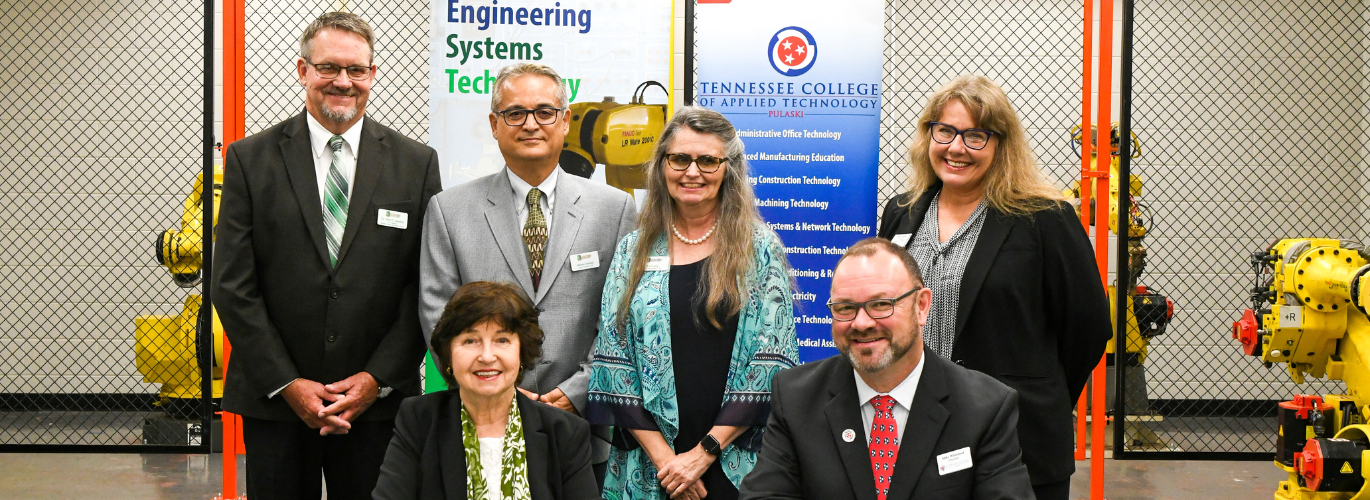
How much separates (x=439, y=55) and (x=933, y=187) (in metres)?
1.97

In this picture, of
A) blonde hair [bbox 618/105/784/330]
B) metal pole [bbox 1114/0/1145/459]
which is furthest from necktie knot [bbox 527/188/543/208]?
metal pole [bbox 1114/0/1145/459]

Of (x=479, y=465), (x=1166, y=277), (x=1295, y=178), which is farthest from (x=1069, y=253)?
(x=1295, y=178)

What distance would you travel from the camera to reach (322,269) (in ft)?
8.55

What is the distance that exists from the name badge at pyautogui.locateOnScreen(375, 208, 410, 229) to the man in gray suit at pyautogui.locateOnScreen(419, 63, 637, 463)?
0.22 ft

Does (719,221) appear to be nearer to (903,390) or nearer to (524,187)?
(524,187)

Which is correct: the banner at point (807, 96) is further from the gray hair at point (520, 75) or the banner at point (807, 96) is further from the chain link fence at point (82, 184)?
the chain link fence at point (82, 184)

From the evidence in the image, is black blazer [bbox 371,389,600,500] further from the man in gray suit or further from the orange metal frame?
the orange metal frame

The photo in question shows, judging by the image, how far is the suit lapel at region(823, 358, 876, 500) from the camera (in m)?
1.91

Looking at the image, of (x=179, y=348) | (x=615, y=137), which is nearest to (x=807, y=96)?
(x=615, y=137)

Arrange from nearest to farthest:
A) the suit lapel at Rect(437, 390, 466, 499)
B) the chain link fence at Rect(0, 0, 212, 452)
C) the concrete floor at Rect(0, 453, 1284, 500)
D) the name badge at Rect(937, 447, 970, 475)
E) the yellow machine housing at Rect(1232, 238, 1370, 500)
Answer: the name badge at Rect(937, 447, 970, 475)
the suit lapel at Rect(437, 390, 466, 499)
the yellow machine housing at Rect(1232, 238, 1370, 500)
the concrete floor at Rect(0, 453, 1284, 500)
the chain link fence at Rect(0, 0, 212, 452)

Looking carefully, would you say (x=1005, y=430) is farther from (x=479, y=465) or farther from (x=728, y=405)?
(x=479, y=465)

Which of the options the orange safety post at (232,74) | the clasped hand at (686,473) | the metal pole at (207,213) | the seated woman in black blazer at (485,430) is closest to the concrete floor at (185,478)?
the metal pole at (207,213)

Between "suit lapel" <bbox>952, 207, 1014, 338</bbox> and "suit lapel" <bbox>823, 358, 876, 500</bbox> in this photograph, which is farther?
"suit lapel" <bbox>952, 207, 1014, 338</bbox>

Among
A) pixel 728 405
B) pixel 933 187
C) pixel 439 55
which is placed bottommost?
pixel 728 405
